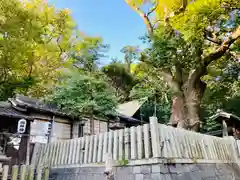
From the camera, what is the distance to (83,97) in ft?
35.9

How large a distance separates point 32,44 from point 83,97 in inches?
269

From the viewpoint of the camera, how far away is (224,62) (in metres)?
15.5

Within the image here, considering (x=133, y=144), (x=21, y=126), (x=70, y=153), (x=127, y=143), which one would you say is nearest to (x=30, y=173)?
(x=70, y=153)

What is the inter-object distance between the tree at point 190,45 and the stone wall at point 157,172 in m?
3.71

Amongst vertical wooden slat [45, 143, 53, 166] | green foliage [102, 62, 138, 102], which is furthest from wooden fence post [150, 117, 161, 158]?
green foliage [102, 62, 138, 102]

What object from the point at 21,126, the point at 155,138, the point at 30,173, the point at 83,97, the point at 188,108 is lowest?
the point at 30,173

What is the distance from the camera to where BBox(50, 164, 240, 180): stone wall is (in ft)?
13.4

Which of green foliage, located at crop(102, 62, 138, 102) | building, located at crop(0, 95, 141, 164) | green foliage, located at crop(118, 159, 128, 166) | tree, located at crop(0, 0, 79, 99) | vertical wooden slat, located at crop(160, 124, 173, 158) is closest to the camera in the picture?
vertical wooden slat, located at crop(160, 124, 173, 158)

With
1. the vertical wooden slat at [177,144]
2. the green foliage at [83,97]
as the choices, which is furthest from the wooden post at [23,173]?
the green foliage at [83,97]

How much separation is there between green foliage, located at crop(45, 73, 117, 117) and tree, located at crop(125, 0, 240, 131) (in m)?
3.30

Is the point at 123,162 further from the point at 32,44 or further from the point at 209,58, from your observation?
the point at 32,44

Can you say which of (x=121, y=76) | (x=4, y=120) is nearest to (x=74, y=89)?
(x=4, y=120)

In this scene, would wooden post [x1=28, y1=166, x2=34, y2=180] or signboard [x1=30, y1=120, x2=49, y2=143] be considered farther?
signboard [x1=30, y1=120, x2=49, y2=143]

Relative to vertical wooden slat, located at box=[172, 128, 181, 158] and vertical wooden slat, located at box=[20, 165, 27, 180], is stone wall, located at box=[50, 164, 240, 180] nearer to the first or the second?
vertical wooden slat, located at box=[172, 128, 181, 158]
